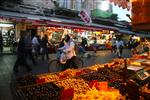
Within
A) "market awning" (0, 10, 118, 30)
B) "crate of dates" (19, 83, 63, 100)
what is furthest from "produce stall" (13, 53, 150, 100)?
"market awning" (0, 10, 118, 30)

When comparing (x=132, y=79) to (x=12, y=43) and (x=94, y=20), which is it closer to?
(x=12, y=43)

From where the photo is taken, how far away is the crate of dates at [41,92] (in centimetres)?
434

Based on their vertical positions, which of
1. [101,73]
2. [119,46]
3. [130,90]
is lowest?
[119,46]

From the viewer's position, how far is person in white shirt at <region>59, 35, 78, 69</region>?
1234 cm

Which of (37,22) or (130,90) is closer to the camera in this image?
(130,90)

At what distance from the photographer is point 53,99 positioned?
169 inches

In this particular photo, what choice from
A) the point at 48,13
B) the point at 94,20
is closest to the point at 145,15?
the point at 48,13

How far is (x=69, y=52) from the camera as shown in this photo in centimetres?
1250

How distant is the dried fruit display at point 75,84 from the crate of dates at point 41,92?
0.96 ft

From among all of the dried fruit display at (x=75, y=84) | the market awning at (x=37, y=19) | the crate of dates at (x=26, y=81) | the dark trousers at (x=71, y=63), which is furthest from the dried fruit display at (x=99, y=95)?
the market awning at (x=37, y=19)

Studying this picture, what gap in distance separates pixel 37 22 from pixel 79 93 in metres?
14.7

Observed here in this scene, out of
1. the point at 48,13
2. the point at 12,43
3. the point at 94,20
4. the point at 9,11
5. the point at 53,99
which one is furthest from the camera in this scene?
Answer: the point at 94,20

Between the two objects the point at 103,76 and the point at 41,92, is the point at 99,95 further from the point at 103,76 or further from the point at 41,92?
the point at 103,76

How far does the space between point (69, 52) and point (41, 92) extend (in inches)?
311
